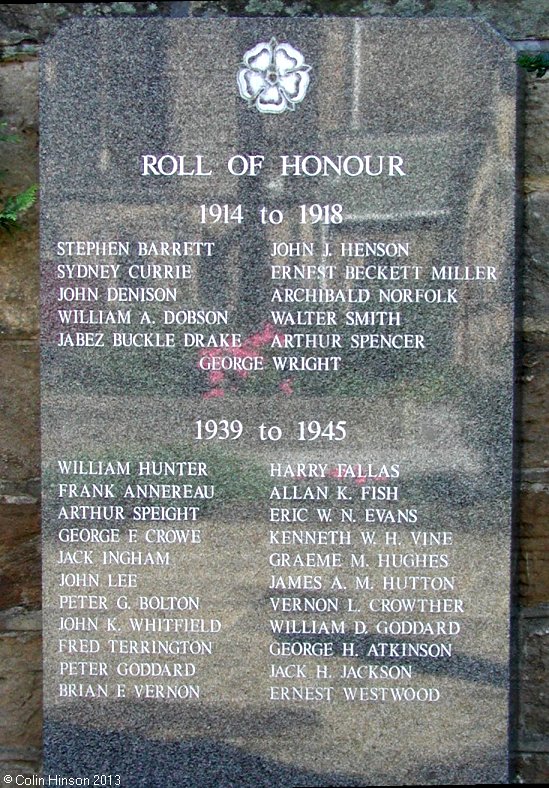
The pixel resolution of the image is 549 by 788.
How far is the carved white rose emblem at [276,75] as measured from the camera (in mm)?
2643

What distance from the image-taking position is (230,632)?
2.74m

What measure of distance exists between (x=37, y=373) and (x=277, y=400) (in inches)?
33.1

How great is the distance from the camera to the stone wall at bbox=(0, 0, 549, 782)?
2828mm

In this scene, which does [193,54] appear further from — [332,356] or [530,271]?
[530,271]

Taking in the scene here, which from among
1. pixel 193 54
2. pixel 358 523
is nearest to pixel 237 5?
pixel 193 54

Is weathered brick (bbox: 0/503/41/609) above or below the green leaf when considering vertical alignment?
below

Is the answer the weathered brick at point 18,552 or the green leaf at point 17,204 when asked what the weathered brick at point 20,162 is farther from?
the weathered brick at point 18,552

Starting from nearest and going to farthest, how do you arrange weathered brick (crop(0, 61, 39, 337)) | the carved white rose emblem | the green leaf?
the carved white rose emblem → the green leaf → weathered brick (crop(0, 61, 39, 337))

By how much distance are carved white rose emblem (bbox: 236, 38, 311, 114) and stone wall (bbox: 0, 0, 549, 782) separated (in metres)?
0.28

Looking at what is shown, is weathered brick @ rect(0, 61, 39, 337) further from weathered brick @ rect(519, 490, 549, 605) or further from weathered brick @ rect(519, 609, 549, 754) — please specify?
weathered brick @ rect(519, 609, 549, 754)

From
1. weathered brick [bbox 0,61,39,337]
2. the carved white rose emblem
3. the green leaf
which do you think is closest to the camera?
the carved white rose emblem
